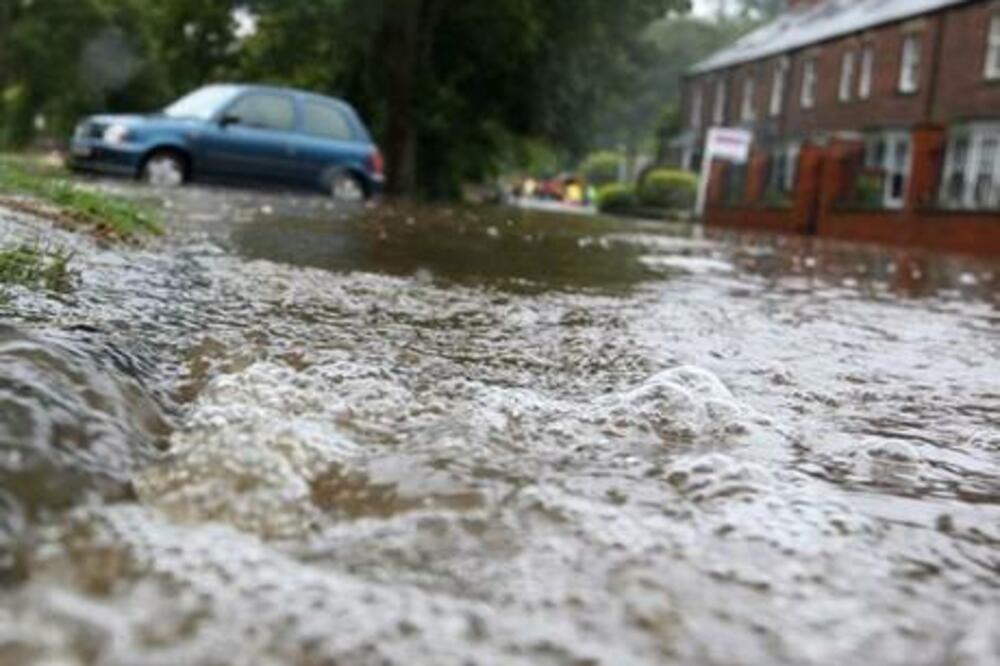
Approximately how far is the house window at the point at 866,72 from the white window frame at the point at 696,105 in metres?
13.0

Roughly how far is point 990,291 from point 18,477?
8324 mm

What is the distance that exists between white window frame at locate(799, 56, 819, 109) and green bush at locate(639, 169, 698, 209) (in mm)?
4191

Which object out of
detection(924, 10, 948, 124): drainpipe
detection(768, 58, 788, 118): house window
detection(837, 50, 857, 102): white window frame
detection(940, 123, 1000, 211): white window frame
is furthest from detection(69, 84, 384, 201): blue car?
detection(768, 58, 788, 118): house window

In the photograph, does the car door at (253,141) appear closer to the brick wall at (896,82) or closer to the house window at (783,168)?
the house window at (783,168)

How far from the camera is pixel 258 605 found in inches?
57.9

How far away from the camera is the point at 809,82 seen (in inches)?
1432

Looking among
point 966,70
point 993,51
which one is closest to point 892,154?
point 966,70

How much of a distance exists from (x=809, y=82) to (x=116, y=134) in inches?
1075

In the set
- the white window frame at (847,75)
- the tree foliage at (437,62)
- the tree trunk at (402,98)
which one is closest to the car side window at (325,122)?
the tree foliage at (437,62)

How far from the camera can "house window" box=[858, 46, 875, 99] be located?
3231 cm

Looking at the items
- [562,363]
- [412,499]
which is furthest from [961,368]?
[412,499]

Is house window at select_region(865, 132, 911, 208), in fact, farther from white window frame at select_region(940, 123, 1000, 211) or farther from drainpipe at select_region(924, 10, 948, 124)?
white window frame at select_region(940, 123, 1000, 211)

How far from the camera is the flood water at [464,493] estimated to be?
1.45 m

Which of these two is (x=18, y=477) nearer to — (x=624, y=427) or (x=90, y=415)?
(x=90, y=415)
